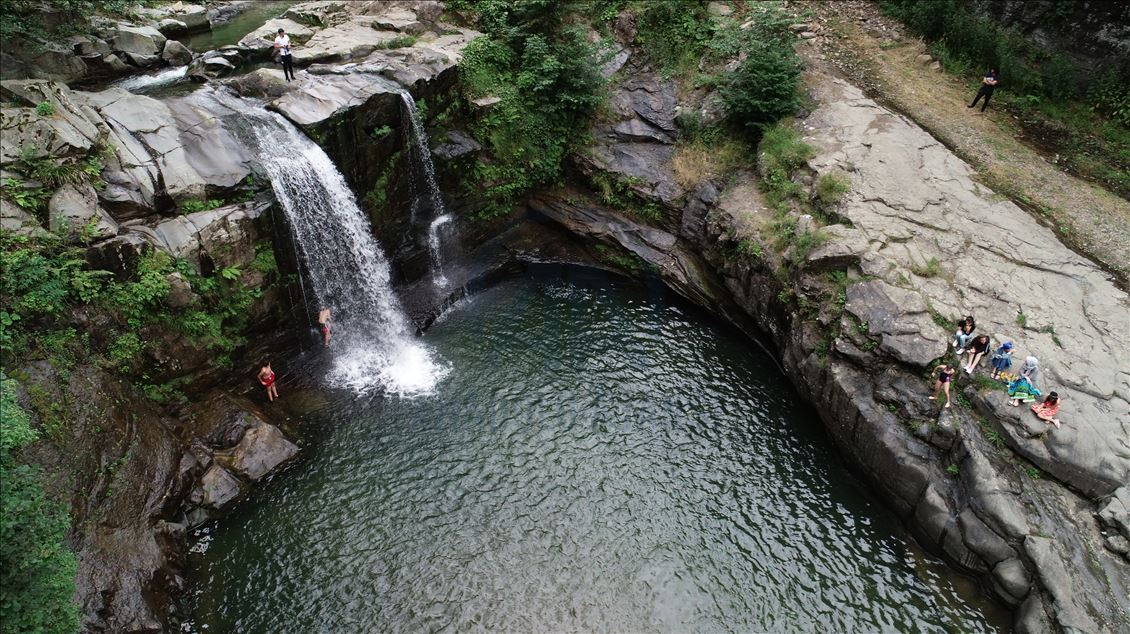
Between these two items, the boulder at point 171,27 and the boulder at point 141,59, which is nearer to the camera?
the boulder at point 141,59

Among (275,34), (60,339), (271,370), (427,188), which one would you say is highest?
(275,34)

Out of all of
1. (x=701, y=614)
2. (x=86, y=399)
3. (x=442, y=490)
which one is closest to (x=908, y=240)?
(x=701, y=614)

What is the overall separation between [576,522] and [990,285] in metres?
13.4

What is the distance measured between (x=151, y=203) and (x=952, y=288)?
2185 cm

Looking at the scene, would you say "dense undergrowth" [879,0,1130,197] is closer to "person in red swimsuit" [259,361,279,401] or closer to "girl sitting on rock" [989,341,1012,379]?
"girl sitting on rock" [989,341,1012,379]

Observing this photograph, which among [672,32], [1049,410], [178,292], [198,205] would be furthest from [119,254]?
[672,32]

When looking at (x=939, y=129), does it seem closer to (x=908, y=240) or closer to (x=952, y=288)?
(x=908, y=240)

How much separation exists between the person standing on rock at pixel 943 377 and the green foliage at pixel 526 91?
52.5ft

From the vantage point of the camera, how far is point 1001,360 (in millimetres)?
14898

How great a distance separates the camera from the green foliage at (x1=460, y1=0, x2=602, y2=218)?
24141 millimetres

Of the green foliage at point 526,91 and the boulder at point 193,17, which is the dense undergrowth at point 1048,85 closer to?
the green foliage at point 526,91

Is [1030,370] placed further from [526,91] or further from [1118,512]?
[526,91]

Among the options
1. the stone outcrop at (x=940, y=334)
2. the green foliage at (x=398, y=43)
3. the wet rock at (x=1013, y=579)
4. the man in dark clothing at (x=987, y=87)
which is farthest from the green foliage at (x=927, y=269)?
the green foliage at (x=398, y=43)

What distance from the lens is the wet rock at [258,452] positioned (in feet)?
51.9
